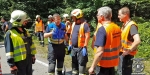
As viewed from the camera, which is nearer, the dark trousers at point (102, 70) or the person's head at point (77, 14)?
the dark trousers at point (102, 70)

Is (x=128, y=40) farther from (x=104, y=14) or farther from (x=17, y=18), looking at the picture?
(x=17, y=18)

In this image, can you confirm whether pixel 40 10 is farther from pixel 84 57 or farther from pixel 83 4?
pixel 84 57

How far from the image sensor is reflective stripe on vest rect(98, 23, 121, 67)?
4820 mm

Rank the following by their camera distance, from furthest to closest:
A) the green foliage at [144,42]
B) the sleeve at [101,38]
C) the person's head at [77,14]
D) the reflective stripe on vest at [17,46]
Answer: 1. the green foliage at [144,42]
2. the person's head at [77,14]
3. the reflective stripe on vest at [17,46]
4. the sleeve at [101,38]

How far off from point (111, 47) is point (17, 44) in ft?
6.47

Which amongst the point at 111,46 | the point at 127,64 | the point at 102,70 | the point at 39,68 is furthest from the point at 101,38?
the point at 39,68

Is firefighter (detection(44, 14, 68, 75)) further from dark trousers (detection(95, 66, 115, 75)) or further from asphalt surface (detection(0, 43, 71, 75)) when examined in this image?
dark trousers (detection(95, 66, 115, 75))

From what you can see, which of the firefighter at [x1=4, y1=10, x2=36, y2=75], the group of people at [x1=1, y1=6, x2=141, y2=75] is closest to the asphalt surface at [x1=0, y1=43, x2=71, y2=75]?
the group of people at [x1=1, y1=6, x2=141, y2=75]

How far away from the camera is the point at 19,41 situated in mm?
5594

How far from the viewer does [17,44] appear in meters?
5.57

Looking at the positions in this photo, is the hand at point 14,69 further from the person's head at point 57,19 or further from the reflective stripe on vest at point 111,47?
the person's head at point 57,19

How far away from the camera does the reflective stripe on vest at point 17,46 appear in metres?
5.55

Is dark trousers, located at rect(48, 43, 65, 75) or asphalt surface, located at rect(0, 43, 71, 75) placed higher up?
dark trousers, located at rect(48, 43, 65, 75)

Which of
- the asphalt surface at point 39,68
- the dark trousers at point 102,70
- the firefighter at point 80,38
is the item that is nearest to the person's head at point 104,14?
the dark trousers at point 102,70
